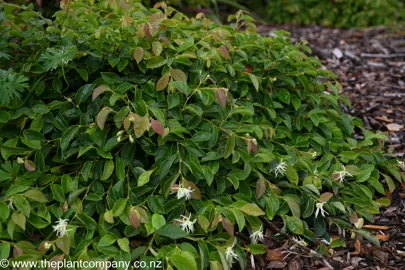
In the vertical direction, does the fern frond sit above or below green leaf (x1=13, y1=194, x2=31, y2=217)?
above

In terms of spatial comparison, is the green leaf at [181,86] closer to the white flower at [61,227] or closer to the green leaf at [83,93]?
the green leaf at [83,93]

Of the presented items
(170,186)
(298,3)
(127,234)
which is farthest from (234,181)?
(298,3)

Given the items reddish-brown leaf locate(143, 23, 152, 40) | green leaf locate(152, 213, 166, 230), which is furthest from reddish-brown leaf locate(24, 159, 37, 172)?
reddish-brown leaf locate(143, 23, 152, 40)

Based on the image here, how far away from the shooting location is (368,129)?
3.06 metres

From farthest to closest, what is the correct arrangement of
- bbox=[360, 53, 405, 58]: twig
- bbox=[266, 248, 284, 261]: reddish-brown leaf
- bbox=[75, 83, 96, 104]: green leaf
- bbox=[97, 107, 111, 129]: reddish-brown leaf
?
bbox=[360, 53, 405, 58]: twig → bbox=[75, 83, 96, 104]: green leaf → bbox=[266, 248, 284, 261]: reddish-brown leaf → bbox=[97, 107, 111, 129]: reddish-brown leaf

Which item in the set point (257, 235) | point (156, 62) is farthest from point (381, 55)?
point (257, 235)

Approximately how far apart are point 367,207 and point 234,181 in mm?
684

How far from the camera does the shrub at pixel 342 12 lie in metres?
5.52

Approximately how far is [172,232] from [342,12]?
171 inches

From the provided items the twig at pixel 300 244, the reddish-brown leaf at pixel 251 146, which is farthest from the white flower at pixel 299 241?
the reddish-brown leaf at pixel 251 146

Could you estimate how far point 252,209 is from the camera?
2084mm

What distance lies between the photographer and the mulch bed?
2.20m

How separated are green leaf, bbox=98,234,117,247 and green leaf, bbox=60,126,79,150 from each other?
440mm

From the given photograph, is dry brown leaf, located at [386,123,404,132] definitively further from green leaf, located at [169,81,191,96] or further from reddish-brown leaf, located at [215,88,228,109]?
green leaf, located at [169,81,191,96]
